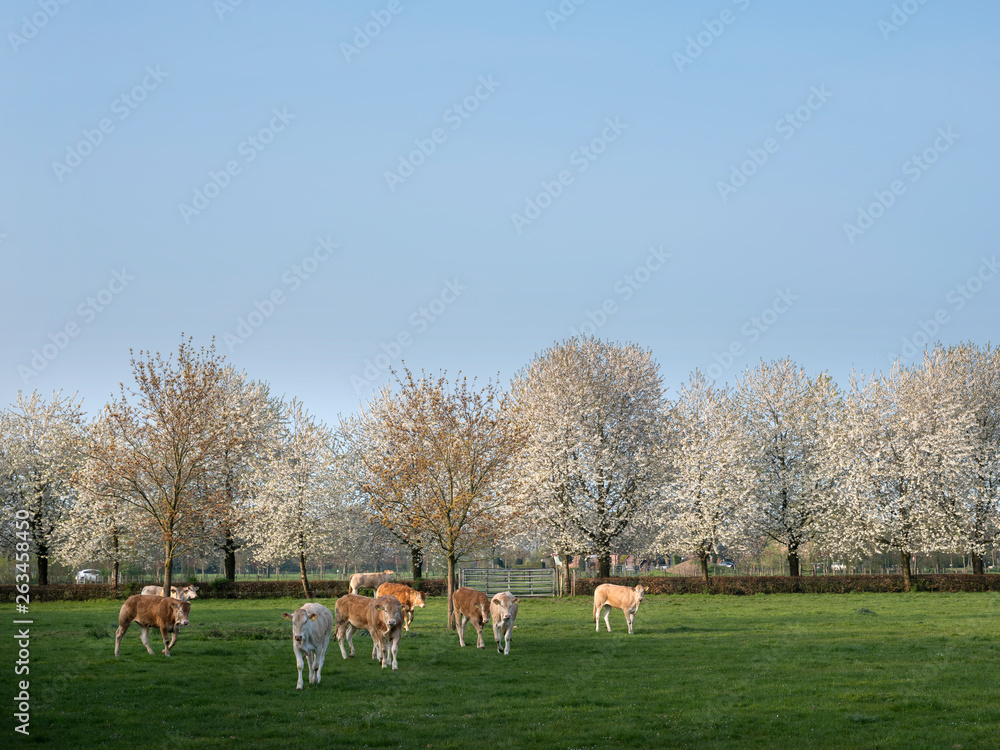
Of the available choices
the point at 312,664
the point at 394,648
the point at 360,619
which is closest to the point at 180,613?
the point at 360,619

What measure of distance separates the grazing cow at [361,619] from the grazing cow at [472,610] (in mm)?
3617

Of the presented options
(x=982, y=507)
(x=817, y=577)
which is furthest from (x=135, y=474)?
(x=982, y=507)

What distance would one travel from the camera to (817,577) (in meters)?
48.4

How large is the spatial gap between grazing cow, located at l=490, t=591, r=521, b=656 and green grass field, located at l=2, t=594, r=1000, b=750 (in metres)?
0.54

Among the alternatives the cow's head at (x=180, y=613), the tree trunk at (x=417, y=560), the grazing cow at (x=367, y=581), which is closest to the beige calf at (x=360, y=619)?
the cow's head at (x=180, y=613)

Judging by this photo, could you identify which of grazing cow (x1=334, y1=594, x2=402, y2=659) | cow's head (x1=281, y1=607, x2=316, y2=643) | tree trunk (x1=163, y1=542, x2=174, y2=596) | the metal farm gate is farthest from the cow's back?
the metal farm gate

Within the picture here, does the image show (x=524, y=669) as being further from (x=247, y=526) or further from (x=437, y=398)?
(x=247, y=526)

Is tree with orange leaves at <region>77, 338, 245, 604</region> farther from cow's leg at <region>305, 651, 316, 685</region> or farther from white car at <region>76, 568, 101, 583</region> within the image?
white car at <region>76, 568, 101, 583</region>

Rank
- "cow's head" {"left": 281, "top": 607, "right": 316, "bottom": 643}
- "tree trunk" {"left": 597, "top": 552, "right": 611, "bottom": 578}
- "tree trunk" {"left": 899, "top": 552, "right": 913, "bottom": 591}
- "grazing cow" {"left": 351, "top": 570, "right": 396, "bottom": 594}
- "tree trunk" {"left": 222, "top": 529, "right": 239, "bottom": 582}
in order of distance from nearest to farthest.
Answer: "cow's head" {"left": 281, "top": 607, "right": 316, "bottom": 643}
"grazing cow" {"left": 351, "top": 570, "right": 396, "bottom": 594}
"tree trunk" {"left": 899, "top": 552, "right": 913, "bottom": 591}
"tree trunk" {"left": 597, "top": 552, "right": 611, "bottom": 578}
"tree trunk" {"left": 222, "top": 529, "right": 239, "bottom": 582}

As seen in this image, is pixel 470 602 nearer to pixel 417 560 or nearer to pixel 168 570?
pixel 168 570

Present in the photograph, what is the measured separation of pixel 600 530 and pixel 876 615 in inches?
791

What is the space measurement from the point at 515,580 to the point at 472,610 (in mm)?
27152

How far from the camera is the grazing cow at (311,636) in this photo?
1688cm

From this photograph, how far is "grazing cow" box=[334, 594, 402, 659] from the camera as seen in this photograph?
64.3 feet
